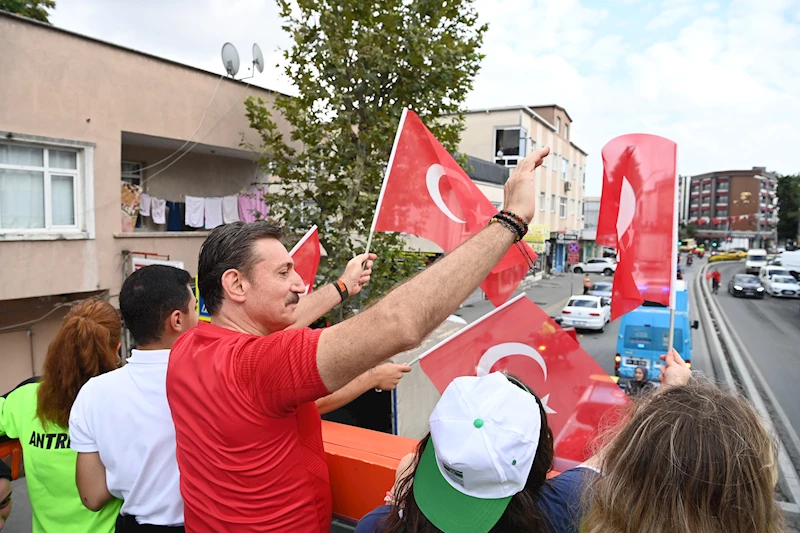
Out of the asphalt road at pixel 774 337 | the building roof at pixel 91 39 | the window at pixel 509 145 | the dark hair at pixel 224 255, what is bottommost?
the asphalt road at pixel 774 337

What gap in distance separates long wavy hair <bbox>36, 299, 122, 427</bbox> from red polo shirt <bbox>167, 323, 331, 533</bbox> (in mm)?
861

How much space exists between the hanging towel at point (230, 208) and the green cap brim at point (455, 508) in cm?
1250

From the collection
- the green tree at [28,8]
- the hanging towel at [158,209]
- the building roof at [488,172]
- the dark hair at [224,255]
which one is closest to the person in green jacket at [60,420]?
the dark hair at [224,255]

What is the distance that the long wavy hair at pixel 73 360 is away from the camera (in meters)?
2.25

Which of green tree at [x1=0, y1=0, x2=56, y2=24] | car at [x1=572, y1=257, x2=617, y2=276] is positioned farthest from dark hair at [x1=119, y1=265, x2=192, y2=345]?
car at [x1=572, y1=257, x2=617, y2=276]

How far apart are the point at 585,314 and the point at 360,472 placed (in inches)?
799

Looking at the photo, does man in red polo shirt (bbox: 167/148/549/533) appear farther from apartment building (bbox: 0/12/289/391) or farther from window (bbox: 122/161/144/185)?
window (bbox: 122/161/144/185)

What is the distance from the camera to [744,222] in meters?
100

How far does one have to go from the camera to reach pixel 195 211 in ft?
41.0

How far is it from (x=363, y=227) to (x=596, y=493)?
9096mm

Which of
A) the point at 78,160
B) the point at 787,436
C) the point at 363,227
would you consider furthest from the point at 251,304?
the point at 787,436

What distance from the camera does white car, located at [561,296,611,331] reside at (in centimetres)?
2108

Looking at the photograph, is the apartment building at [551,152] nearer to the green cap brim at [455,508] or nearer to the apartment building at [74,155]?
the apartment building at [74,155]

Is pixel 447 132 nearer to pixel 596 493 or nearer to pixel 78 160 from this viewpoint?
pixel 78 160
